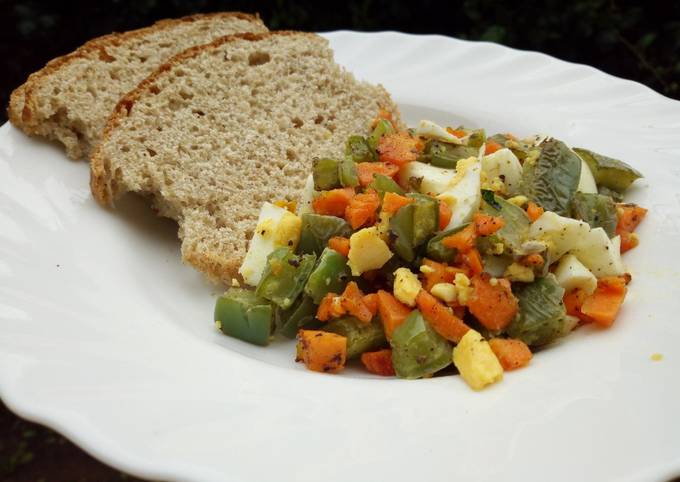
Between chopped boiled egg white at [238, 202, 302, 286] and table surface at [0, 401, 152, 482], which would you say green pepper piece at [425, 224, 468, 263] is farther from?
table surface at [0, 401, 152, 482]

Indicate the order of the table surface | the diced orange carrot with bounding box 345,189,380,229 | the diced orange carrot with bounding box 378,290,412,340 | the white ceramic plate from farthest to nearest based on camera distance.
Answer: the table surface < the diced orange carrot with bounding box 345,189,380,229 < the diced orange carrot with bounding box 378,290,412,340 < the white ceramic plate

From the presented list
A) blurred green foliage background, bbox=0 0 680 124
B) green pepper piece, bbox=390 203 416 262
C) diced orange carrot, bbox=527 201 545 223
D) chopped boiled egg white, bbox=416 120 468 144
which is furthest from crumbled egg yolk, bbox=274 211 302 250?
blurred green foliage background, bbox=0 0 680 124

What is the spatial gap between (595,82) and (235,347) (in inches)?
103

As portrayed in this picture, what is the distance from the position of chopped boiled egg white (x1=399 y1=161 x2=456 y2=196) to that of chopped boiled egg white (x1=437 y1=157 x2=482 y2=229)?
6cm

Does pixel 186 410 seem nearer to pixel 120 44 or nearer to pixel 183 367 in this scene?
pixel 183 367

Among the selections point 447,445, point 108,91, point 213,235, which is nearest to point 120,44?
point 108,91

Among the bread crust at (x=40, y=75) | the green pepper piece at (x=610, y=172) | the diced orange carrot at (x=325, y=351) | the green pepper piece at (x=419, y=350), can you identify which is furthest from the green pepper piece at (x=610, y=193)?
the bread crust at (x=40, y=75)

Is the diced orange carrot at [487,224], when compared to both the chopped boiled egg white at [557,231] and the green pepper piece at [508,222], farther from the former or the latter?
the chopped boiled egg white at [557,231]

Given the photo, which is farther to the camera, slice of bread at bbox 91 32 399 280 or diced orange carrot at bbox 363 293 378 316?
slice of bread at bbox 91 32 399 280

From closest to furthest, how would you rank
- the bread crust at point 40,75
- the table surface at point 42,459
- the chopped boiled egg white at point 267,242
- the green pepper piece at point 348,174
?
the chopped boiled egg white at point 267,242
the green pepper piece at point 348,174
the bread crust at point 40,75
the table surface at point 42,459

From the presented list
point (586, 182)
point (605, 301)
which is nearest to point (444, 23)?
point (586, 182)

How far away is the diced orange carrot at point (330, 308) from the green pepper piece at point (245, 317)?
0.22m

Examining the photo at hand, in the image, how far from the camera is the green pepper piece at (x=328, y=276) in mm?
2713

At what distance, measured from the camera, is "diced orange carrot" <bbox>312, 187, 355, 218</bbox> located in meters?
2.96
